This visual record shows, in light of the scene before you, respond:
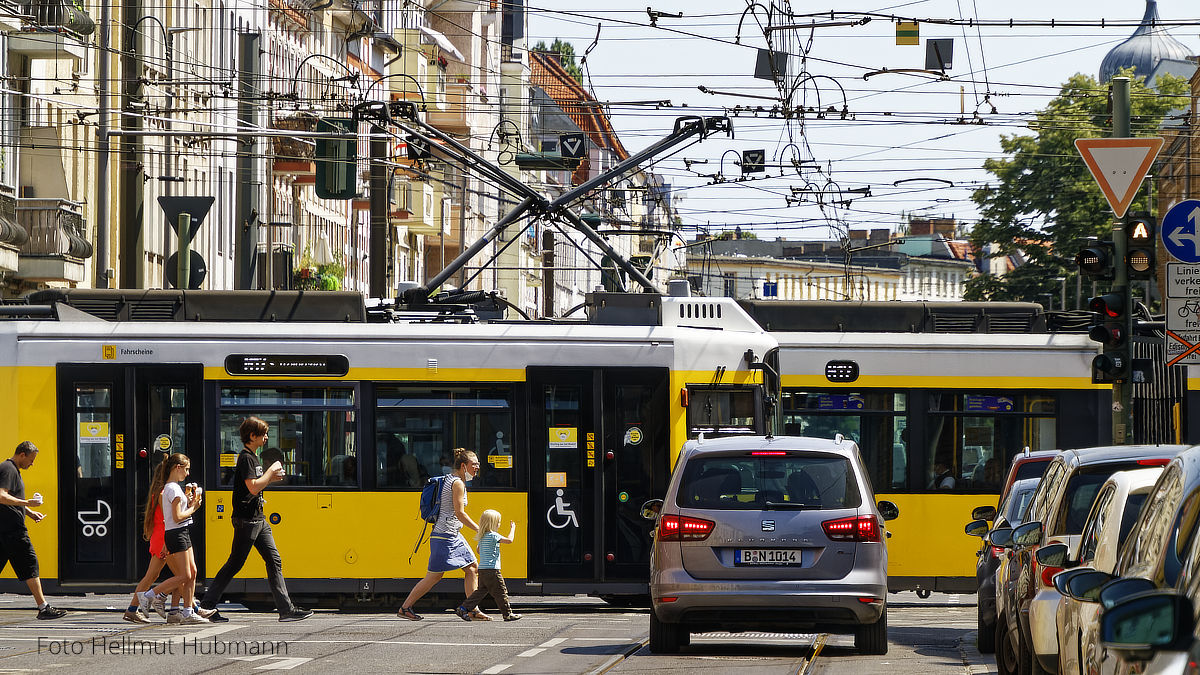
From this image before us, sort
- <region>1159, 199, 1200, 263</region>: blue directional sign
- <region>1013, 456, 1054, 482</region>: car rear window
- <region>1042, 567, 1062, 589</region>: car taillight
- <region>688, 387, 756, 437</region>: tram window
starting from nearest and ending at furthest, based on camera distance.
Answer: <region>1042, 567, 1062, 589</region>: car taillight → <region>1013, 456, 1054, 482</region>: car rear window → <region>1159, 199, 1200, 263</region>: blue directional sign → <region>688, 387, 756, 437</region>: tram window

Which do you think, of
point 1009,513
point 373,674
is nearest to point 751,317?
point 1009,513

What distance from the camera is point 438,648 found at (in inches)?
565

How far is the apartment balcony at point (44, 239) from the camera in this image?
33344 millimetres

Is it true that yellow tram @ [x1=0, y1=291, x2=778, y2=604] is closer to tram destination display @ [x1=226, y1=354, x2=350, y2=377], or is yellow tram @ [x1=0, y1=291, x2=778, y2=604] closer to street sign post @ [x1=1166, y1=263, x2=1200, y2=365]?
tram destination display @ [x1=226, y1=354, x2=350, y2=377]

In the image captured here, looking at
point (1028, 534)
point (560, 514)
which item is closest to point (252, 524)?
point (560, 514)

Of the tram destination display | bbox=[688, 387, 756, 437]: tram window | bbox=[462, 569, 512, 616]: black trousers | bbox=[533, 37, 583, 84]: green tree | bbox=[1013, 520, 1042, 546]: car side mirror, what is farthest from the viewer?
bbox=[533, 37, 583, 84]: green tree

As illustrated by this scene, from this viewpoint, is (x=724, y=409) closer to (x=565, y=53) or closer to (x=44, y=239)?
(x=44, y=239)

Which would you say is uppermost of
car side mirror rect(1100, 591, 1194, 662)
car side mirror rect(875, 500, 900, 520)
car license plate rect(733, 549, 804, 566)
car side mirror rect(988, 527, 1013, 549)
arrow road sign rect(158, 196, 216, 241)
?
arrow road sign rect(158, 196, 216, 241)

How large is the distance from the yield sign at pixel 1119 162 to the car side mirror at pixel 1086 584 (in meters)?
13.0

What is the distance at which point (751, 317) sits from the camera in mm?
21922

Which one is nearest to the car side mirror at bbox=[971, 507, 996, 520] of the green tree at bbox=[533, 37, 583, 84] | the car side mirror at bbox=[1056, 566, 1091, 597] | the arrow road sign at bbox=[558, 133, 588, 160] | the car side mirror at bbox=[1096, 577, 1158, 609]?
the car side mirror at bbox=[1056, 566, 1091, 597]

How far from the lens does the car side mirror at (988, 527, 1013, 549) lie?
38.5 ft

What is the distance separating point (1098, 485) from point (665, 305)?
8621 millimetres

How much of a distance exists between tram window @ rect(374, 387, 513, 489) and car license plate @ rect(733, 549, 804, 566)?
5.61m
